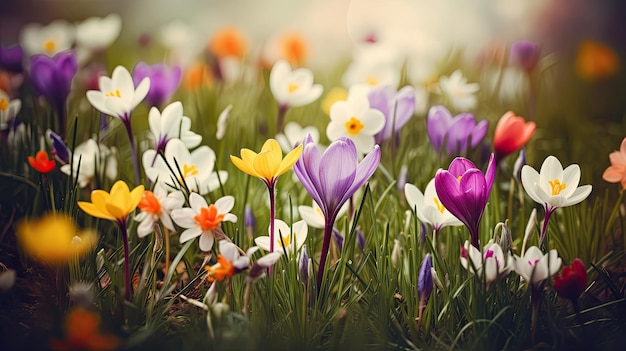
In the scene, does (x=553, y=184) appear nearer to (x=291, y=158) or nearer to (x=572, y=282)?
(x=572, y=282)

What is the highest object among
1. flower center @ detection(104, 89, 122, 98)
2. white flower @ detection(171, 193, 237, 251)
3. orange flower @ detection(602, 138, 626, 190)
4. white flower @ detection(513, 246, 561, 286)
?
flower center @ detection(104, 89, 122, 98)

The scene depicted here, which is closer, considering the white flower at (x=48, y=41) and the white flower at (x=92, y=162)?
the white flower at (x=92, y=162)

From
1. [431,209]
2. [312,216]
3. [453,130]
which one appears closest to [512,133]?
[453,130]

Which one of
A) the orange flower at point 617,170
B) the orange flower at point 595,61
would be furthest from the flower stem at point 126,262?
the orange flower at point 595,61

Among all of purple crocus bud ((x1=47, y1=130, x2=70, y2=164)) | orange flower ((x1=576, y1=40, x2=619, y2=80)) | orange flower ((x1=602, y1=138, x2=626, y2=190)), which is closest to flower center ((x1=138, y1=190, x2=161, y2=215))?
purple crocus bud ((x1=47, y1=130, x2=70, y2=164))

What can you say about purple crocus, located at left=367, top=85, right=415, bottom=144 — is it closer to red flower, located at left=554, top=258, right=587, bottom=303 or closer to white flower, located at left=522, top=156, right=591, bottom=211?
white flower, located at left=522, top=156, right=591, bottom=211

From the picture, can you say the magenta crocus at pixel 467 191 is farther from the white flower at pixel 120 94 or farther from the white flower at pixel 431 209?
the white flower at pixel 120 94
